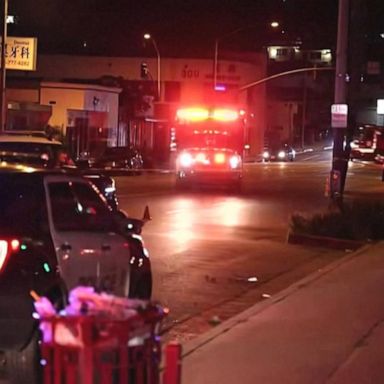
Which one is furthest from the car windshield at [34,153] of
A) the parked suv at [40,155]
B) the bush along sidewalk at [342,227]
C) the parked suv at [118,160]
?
the parked suv at [118,160]

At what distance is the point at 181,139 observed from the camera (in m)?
33.6

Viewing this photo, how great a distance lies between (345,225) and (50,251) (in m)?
11.4

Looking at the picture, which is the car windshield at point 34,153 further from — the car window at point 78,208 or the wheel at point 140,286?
the car window at point 78,208

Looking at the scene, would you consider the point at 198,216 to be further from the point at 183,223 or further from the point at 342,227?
the point at 342,227

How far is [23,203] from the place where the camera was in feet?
23.8

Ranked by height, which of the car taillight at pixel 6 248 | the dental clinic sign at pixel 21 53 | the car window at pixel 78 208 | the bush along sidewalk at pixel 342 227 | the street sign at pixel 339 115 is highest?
the dental clinic sign at pixel 21 53

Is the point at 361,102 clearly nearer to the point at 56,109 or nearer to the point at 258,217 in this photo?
the point at 56,109

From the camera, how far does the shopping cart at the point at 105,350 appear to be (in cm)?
404

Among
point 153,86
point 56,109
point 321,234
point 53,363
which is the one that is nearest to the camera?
point 53,363

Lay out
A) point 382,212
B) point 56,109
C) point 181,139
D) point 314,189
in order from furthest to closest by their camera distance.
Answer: point 56,109 → point 314,189 → point 181,139 → point 382,212

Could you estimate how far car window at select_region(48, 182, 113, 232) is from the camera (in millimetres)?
7671

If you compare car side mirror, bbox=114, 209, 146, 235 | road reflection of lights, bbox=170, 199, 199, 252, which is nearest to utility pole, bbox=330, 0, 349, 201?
road reflection of lights, bbox=170, 199, 199, 252

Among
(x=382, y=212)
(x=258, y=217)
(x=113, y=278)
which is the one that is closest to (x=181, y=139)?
(x=258, y=217)

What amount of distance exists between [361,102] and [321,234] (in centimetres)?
12990
